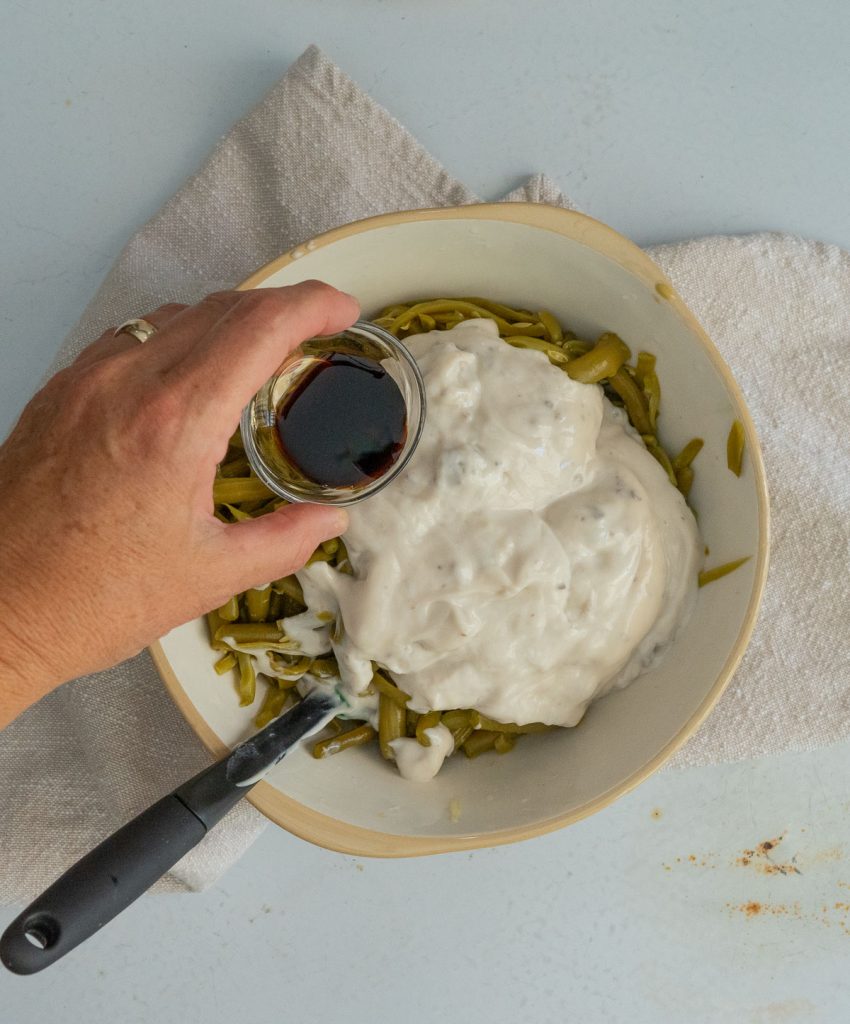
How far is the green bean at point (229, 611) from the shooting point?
1.35m

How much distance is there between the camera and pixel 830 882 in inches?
67.3

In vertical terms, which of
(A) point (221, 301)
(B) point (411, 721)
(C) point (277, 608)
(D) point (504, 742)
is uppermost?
(A) point (221, 301)

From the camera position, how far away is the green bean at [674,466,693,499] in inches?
56.5

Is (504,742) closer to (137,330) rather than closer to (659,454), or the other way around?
(659,454)

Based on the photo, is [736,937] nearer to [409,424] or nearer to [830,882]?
[830,882]

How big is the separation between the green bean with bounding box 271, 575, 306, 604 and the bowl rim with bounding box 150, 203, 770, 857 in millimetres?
187

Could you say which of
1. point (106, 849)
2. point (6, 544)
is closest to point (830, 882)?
point (106, 849)

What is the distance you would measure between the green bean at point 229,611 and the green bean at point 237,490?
0.14m

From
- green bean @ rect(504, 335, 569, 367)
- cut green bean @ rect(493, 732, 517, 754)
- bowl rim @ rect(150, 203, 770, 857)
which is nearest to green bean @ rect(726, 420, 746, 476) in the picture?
bowl rim @ rect(150, 203, 770, 857)

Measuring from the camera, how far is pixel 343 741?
4.62ft

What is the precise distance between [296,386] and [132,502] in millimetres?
359

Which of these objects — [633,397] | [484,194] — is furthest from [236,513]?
[484,194]

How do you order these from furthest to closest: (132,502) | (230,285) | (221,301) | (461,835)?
(230,285)
(461,835)
(221,301)
(132,502)

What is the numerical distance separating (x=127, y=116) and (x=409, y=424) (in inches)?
34.5
